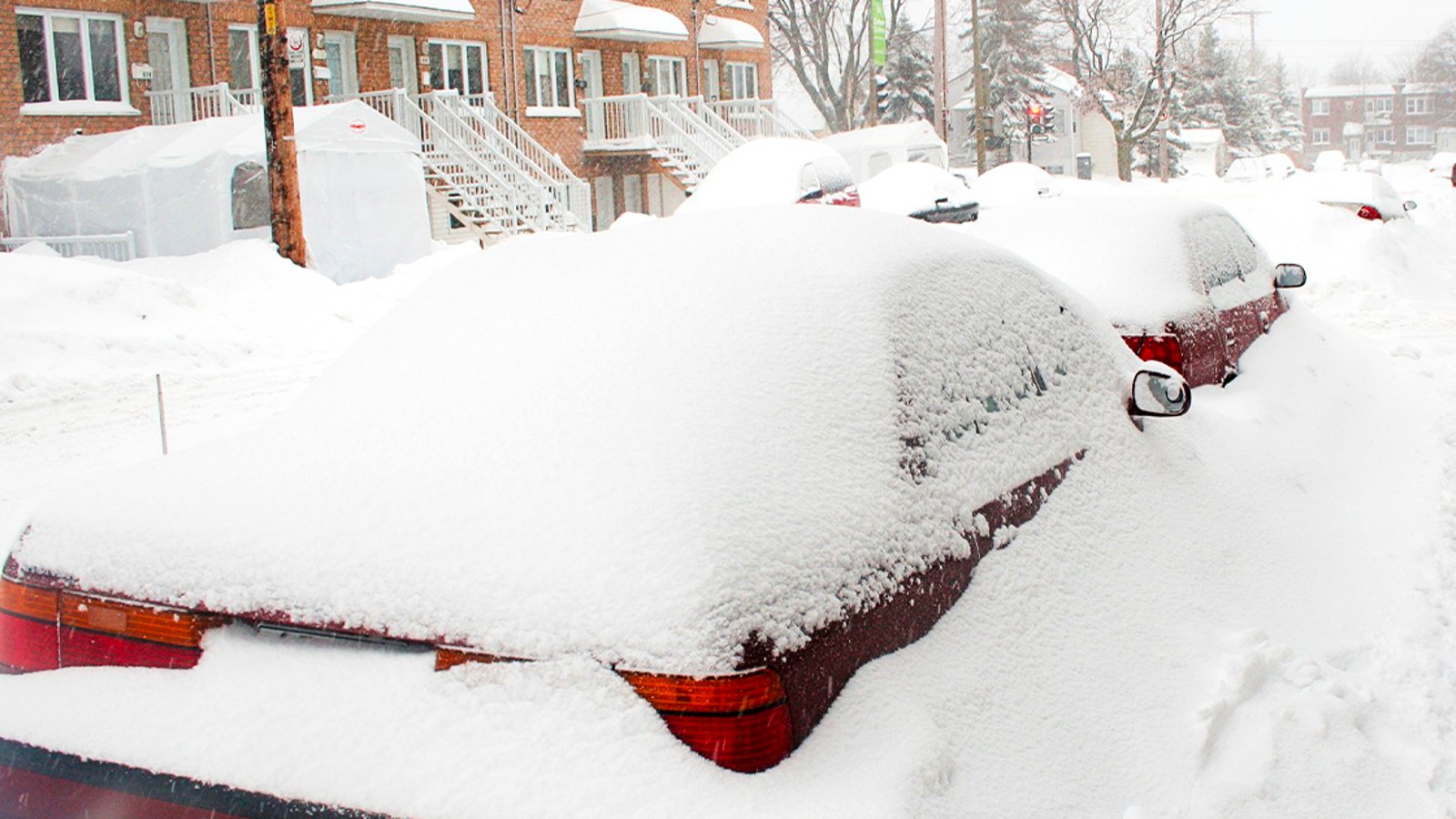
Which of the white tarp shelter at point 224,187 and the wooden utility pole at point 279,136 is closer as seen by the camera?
the wooden utility pole at point 279,136

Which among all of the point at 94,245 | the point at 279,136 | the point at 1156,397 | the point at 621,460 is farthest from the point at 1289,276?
the point at 94,245

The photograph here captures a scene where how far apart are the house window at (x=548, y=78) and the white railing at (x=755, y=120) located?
4.72m

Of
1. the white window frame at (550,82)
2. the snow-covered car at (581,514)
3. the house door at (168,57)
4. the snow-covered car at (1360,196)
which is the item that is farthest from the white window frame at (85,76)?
the snow-covered car at (581,514)

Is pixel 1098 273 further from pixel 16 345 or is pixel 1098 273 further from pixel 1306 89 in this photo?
pixel 1306 89

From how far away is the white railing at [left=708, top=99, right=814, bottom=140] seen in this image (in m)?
34.5

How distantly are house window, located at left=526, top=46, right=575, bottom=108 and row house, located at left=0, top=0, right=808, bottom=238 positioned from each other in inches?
1.3

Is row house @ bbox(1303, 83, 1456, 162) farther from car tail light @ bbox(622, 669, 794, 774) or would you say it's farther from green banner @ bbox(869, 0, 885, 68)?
car tail light @ bbox(622, 669, 794, 774)

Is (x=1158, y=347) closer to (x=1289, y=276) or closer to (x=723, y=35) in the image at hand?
(x=1289, y=276)

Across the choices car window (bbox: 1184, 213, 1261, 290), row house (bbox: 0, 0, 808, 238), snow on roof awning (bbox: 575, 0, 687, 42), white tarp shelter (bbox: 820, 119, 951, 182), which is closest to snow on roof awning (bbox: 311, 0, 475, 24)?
row house (bbox: 0, 0, 808, 238)

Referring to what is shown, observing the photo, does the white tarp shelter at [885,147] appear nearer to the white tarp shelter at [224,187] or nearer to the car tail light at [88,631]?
the white tarp shelter at [224,187]

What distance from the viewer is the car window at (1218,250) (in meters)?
7.35

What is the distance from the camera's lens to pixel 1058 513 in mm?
3576

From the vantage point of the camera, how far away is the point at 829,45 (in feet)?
188

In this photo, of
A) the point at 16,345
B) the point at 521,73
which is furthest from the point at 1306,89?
the point at 16,345
